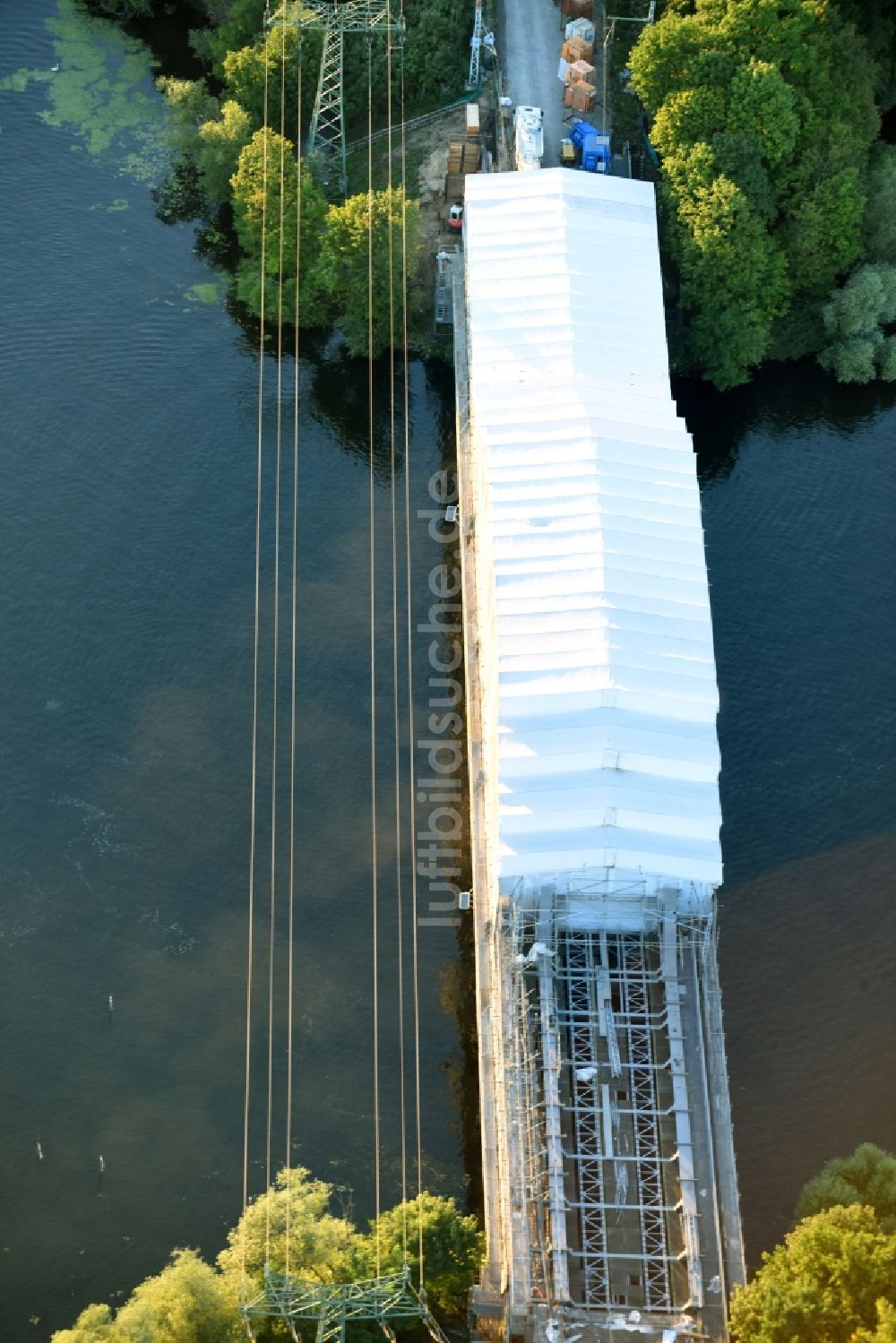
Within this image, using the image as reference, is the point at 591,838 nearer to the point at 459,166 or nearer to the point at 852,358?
the point at 852,358

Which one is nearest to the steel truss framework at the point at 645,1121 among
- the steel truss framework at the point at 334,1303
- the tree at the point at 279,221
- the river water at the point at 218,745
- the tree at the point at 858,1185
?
the river water at the point at 218,745

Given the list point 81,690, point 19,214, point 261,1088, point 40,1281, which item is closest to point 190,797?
point 81,690

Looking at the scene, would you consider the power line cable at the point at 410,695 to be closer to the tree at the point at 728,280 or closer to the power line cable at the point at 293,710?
the power line cable at the point at 293,710

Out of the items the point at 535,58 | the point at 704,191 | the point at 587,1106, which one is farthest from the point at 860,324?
the point at 587,1106

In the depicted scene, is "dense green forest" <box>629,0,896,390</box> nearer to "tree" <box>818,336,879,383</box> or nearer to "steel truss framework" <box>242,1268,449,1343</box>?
"tree" <box>818,336,879,383</box>

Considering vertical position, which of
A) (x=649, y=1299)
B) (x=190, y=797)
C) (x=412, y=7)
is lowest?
(x=649, y=1299)

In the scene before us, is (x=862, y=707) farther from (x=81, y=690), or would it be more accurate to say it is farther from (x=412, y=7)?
(x=412, y=7)

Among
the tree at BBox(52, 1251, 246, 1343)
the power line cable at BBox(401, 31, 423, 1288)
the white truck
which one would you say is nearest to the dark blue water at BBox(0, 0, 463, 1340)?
the power line cable at BBox(401, 31, 423, 1288)
